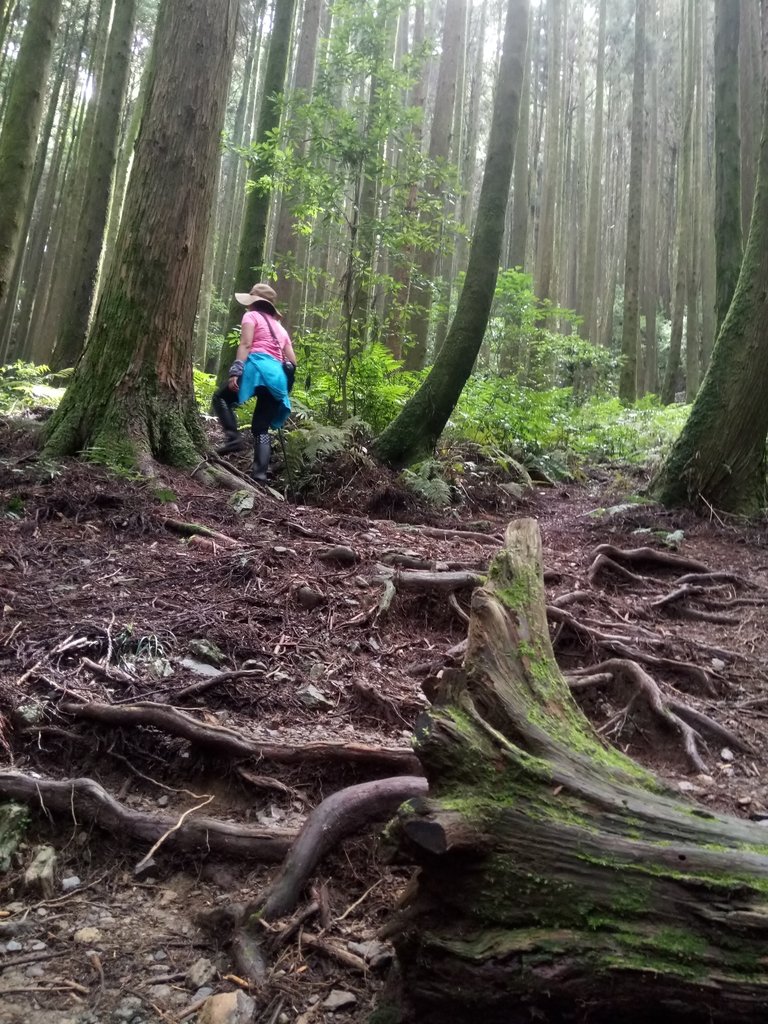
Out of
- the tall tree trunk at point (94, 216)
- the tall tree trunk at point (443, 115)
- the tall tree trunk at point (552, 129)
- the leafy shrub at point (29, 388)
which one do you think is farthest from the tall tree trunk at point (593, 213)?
the leafy shrub at point (29, 388)

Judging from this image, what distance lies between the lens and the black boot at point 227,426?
24.4ft

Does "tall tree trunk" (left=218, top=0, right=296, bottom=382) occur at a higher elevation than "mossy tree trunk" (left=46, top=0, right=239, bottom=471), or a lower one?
higher

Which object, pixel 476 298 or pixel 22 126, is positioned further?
pixel 476 298

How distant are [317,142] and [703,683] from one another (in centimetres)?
699

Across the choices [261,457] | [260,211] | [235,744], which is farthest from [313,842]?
[260,211]

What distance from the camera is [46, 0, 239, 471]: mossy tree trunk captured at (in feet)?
18.9

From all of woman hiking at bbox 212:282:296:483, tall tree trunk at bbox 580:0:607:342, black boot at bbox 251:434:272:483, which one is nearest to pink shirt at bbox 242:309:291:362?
woman hiking at bbox 212:282:296:483

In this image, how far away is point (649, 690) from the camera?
345 centimetres

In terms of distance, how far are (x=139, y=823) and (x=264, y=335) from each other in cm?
536

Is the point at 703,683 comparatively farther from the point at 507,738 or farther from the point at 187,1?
the point at 187,1

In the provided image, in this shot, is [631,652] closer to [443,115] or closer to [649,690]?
[649,690]

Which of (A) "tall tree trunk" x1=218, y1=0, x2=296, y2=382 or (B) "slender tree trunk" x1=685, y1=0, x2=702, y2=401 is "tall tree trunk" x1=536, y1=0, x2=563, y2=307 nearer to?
(B) "slender tree trunk" x1=685, y1=0, x2=702, y2=401

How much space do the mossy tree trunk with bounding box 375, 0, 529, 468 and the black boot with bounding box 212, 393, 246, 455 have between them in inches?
60.1

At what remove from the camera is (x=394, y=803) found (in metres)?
2.40
